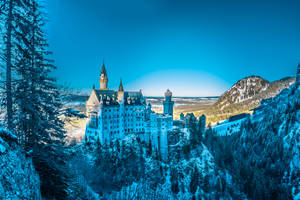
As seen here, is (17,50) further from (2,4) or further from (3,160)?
(3,160)

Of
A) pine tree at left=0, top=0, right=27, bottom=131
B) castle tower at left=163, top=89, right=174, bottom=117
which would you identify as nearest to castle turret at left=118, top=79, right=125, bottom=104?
castle tower at left=163, top=89, right=174, bottom=117

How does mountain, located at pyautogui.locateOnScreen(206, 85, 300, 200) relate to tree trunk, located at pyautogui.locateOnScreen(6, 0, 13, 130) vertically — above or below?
below

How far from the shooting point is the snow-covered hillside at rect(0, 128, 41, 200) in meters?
8.00

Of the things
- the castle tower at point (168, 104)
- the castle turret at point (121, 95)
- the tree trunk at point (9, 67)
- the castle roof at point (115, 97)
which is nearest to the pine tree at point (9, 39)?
the tree trunk at point (9, 67)

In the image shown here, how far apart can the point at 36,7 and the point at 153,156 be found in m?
66.1

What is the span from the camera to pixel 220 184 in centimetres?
7962

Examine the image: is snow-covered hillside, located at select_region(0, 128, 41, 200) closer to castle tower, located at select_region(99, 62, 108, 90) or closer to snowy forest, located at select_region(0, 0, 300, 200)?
snowy forest, located at select_region(0, 0, 300, 200)

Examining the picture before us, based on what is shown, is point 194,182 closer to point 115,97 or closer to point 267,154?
point 115,97

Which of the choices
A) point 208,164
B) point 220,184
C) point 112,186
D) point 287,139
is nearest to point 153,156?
point 112,186

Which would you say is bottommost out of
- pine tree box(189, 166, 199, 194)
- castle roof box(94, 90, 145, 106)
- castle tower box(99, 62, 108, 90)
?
pine tree box(189, 166, 199, 194)

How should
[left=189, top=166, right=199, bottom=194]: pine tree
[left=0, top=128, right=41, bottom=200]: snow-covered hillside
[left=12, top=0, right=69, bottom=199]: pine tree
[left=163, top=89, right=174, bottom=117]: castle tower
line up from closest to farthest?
[left=0, top=128, right=41, bottom=200]: snow-covered hillside < [left=12, top=0, right=69, bottom=199]: pine tree < [left=189, top=166, right=199, bottom=194]: pine tree < [left=163, top=89, right=174, bottom=117]: castle tower

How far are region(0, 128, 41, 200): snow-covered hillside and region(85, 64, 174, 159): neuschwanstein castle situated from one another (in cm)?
5715

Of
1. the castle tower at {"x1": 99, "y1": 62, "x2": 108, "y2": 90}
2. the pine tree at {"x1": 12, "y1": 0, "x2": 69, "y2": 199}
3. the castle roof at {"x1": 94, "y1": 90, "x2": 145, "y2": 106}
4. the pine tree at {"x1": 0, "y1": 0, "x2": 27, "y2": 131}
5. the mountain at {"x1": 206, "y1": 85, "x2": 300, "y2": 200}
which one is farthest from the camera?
the castle tower at {"x1": 99, "y1": 62, "x2": 108, "y2": 90}

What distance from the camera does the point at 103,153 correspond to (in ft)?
210
